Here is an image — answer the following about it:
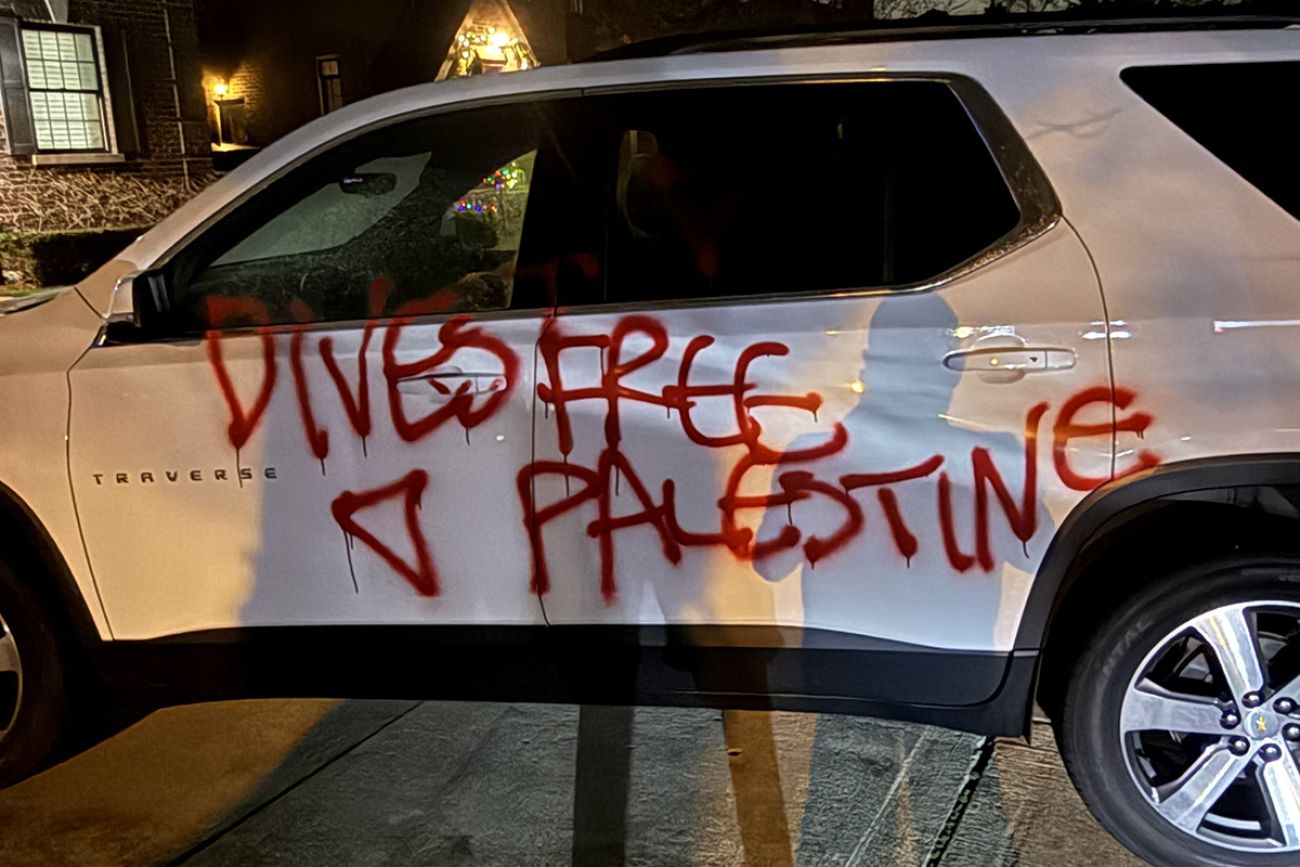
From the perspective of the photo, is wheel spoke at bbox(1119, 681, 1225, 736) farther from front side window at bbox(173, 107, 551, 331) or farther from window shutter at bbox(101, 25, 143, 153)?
window shutter at bbox(101, 25, 143, 153)

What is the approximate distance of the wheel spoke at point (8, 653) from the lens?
9.92 feet

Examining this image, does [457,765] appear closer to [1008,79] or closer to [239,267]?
[239,267]

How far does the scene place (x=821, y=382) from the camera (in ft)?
8.39

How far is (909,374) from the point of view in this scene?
2531 millimetres

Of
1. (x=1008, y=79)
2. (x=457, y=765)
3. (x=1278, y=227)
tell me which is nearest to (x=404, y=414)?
(x=457, y=765)

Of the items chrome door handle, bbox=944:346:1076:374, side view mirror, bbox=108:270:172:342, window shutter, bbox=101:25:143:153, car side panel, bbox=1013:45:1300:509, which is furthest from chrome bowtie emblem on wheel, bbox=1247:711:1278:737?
window shutter, bbox=101:25:143:153

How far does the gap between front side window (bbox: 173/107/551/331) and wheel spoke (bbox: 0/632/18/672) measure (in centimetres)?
101

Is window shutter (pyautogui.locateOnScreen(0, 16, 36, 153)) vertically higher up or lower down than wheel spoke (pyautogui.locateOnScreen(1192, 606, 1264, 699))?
higher up

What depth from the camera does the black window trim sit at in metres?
2.57

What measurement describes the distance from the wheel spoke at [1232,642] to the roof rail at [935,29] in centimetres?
137

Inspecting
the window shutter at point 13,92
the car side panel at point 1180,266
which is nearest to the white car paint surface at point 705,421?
the car side panel at point 1180,266

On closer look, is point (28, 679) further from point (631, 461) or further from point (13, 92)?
point (13, 92)

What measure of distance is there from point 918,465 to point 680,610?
0.66m

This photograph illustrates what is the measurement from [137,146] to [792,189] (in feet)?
40.9
